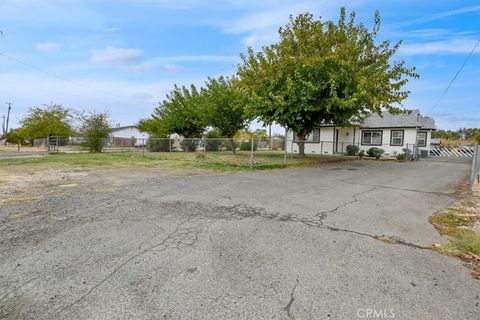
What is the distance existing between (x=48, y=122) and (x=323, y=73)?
3557 centimetres

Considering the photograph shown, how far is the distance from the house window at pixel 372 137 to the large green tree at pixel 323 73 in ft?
32.9

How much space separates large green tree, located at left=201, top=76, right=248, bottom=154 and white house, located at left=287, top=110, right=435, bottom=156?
17.4ft

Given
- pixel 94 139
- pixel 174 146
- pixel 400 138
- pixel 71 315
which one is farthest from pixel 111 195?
pixel 400 138

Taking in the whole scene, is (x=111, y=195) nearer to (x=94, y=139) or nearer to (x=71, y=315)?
(x=71, y=315)

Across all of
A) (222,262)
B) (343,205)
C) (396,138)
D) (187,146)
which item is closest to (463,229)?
(343,205)

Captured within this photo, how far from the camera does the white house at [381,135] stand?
2459cm

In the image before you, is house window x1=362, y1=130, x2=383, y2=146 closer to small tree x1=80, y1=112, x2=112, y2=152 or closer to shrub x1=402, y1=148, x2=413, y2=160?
shrub x1=402, y1=148, x2=413, y2=160

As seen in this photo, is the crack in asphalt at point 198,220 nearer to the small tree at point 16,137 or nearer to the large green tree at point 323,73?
the large green tree at point 323,73

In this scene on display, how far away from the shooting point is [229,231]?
14.9ft

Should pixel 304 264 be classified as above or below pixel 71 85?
below

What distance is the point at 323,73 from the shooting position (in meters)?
15.4

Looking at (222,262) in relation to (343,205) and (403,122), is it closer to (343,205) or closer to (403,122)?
(343,205)

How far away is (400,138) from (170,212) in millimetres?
24513

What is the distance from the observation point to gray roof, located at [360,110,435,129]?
2462 cm
